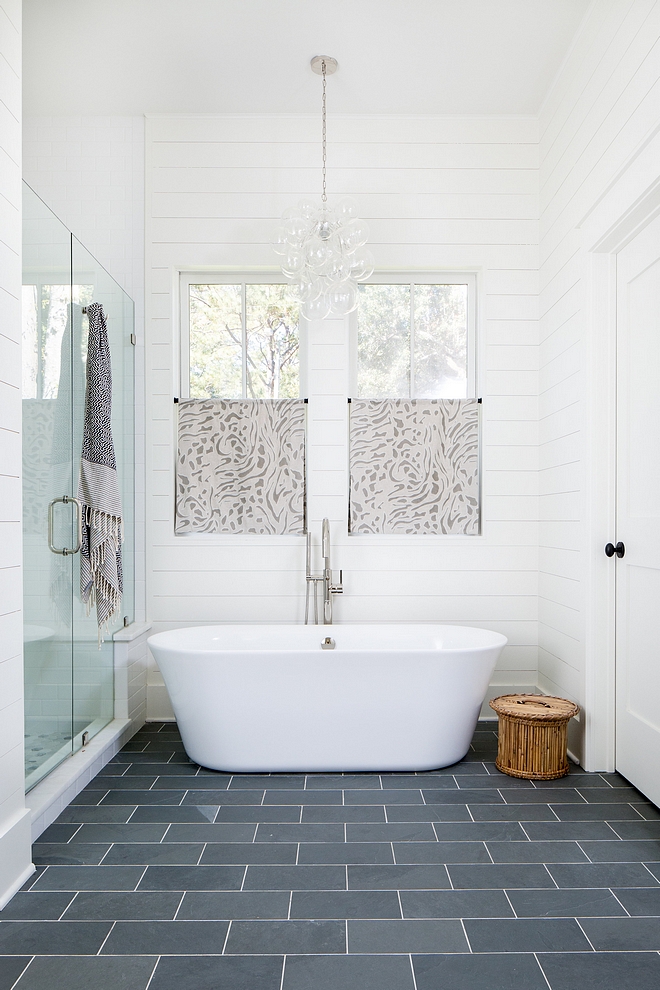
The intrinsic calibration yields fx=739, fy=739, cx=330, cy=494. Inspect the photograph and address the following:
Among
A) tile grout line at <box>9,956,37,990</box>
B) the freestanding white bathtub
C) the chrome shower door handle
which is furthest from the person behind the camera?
the freestanding white bathtub

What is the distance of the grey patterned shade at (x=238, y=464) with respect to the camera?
3.91 meters

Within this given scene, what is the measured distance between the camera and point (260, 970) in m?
1.78

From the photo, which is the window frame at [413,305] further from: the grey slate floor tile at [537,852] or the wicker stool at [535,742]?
the grey slate floor tile at [537,852]

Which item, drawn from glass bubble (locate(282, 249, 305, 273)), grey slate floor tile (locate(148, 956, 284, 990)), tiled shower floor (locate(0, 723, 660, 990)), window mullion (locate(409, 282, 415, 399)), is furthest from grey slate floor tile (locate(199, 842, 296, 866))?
window mullion (locate(409, 282, 415, 399))

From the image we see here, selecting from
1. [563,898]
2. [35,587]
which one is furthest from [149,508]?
[563,898]

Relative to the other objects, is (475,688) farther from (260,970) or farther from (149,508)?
(149,508)

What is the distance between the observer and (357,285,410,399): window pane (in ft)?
13.2

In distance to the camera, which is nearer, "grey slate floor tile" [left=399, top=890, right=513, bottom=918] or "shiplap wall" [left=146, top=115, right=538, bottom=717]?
"grey slate floor tile" [left=399, top=890, right=513, bottom=918]

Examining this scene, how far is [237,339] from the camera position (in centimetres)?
402

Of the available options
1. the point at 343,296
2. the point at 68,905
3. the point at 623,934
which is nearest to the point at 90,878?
the point at 68,905

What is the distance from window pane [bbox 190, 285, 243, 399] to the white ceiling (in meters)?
0.94

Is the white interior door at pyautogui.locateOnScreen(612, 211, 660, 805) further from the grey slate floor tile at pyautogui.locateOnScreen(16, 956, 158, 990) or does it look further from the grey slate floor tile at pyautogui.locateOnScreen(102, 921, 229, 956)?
the grey slate floor tile at pyautogui.locateOnScreen(16, 956, 158, 990)

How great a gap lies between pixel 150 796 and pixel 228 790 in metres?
0.30

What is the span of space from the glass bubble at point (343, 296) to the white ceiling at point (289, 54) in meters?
A: 1.08
